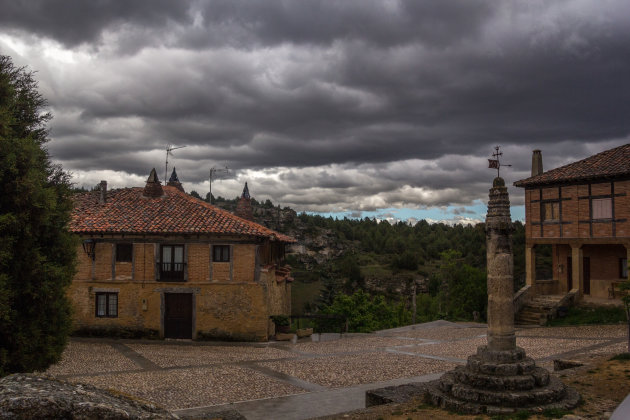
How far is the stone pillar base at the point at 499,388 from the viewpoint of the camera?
28.2 feet

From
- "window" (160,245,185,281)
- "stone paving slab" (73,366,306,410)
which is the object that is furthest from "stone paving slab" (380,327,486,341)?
"window" (160,245,185,281)

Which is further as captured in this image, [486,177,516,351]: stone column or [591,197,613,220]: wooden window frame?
[591,197,613,220]: wooden window frame

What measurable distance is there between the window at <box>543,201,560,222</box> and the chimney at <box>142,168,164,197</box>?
70.9ft

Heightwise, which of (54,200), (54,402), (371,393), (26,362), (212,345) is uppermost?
(54,200)

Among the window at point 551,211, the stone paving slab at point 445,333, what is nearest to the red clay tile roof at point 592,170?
the window at point 551,211

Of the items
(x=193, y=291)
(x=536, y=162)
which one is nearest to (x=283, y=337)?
(x=193, y=291)

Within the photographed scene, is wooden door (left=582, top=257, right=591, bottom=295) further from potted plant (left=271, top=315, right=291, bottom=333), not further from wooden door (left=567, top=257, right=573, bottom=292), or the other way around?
potted plant (left=271, top=315, right=291, bottom=333)

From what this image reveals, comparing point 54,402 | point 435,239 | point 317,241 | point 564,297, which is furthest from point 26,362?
point 435,239

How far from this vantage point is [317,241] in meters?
102

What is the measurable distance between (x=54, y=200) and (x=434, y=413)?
29.9 ft

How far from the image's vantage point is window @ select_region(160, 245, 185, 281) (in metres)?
22.2

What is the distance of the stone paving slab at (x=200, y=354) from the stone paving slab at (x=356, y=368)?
5.64ft

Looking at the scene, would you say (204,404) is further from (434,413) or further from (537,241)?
(537,241)

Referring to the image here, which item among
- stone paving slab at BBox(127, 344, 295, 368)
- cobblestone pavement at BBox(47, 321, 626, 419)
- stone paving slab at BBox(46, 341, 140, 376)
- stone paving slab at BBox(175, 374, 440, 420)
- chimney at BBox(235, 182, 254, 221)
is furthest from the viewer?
chimney at BBox(235, 182, 254, 221)
